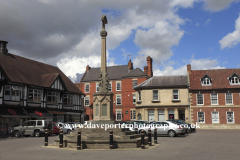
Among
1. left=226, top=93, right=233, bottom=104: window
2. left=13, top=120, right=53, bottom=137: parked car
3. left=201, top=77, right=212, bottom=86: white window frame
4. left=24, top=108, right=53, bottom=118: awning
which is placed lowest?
left=13, top=120, right=53, bottom=137: parked car

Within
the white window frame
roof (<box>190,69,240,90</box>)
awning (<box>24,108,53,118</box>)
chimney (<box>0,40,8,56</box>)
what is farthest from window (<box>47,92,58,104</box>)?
the white window frame

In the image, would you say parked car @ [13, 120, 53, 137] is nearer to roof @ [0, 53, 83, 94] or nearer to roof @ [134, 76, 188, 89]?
roof @ [0, 53, 83, 94]

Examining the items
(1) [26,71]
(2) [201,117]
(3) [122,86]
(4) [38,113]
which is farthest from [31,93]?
(2) [201,117]

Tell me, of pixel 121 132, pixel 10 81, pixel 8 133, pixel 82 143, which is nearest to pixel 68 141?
pixel 82 143

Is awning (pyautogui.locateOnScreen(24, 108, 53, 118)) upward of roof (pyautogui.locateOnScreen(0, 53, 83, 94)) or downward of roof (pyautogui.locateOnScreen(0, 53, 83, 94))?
downward

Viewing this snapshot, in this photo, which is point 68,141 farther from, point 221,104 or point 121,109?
point 121,109

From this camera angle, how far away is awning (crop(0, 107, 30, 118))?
25.5m

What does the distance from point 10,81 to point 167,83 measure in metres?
23.1

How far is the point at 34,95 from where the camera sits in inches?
1227

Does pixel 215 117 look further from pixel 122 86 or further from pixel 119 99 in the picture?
pixel 119 99

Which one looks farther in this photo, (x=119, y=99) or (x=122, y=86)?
(x=119, y=99)

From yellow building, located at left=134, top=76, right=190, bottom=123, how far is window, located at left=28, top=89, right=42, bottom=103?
15785 mm

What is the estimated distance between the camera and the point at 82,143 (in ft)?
43.1

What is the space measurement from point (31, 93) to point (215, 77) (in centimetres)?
2734
